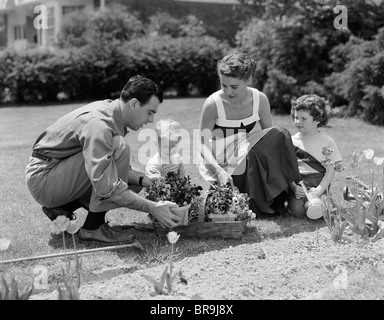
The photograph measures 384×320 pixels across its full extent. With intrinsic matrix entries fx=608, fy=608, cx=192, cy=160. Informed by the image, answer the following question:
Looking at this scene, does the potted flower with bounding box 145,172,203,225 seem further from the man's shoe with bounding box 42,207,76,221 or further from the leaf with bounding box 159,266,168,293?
the leaf with bounding box 159,266,168,293

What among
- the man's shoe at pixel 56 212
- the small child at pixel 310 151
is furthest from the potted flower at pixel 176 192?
the small child at pixel 310 151

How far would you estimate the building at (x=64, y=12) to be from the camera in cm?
2502

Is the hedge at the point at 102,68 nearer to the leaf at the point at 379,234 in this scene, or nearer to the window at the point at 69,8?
the window at the point at 69,8

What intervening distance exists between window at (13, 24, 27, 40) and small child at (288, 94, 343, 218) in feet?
88.9

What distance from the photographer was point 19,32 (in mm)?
30734

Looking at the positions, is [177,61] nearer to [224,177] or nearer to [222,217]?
[224,177]

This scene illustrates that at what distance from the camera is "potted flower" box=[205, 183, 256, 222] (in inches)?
178

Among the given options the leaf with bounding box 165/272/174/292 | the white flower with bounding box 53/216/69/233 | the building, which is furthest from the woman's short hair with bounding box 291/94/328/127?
the building

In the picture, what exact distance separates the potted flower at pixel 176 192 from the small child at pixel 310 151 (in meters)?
1.07

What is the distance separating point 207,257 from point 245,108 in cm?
180

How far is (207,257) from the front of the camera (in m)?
3.90

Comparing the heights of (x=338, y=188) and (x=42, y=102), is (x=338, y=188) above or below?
above
